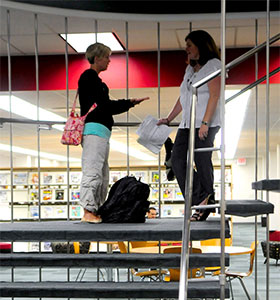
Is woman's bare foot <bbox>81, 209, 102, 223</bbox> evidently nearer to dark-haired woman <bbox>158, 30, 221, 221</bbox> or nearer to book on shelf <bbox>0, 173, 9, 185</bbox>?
dark-haired woman <bbox>158, 30, 221, 221</bbox>

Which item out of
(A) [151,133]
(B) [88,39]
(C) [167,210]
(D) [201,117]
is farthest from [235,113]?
(D) [201,117]

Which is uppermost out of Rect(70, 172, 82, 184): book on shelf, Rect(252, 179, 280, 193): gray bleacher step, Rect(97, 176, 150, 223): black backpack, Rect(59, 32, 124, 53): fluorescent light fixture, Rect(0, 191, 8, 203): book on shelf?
Rect(59, 32, 124, 53): fluorescent light fixture

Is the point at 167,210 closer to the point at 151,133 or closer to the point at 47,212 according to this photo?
the point at 47,212

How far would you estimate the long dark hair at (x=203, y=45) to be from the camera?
14.3ft

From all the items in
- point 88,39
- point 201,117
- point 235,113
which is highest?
point 88,39

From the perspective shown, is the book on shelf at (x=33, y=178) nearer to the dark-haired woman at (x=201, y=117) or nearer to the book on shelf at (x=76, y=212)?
the book on shelf at (x=76, y=212)

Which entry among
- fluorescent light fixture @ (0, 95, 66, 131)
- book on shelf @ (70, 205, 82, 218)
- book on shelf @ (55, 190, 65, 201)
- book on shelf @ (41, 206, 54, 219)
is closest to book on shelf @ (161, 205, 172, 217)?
book on shelf @ (70, 205, 82, 218)

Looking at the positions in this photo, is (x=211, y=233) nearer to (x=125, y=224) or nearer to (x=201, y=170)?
(x=201, y=170)

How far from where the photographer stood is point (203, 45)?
4395 millimetres

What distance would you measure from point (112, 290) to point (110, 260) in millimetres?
320

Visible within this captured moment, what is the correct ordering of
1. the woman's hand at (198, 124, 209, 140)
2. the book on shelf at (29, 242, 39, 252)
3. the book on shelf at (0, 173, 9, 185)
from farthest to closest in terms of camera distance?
the book on shelf at (0, 173, 9, 185)
the book on shelf at (29, 242, 39, 252)
the woman's hand at (198, 124, 209, 140)

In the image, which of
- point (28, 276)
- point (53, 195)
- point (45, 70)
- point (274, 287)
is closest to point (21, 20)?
point (45, 70)

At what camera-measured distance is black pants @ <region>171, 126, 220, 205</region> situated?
4.24 m

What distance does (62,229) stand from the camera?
165 inches
